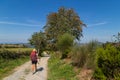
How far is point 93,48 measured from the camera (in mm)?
17500

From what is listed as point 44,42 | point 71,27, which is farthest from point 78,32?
point 44,42

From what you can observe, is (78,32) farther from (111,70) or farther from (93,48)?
(111,70)

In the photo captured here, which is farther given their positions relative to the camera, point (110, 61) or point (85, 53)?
point (85, 53)

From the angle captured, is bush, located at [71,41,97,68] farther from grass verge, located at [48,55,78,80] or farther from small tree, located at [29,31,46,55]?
small tree, located at [29,31,46,55]

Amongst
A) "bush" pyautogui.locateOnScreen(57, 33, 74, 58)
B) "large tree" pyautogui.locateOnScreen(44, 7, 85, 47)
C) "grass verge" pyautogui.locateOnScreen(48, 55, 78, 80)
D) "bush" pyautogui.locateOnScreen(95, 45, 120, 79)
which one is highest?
"large tree" pyautogui.locateOnScreen(44, 7, 85, 47)

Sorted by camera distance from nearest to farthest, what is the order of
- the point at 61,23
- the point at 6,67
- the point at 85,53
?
the point at 85,53 < the point at 6,67 < the point at 61,23

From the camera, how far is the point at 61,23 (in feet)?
189

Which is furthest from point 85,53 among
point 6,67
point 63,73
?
point 6,67

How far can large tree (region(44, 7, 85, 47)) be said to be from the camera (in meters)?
58.1

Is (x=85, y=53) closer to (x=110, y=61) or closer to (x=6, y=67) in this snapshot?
(x=110, y=61)

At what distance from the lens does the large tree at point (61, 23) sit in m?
58.1

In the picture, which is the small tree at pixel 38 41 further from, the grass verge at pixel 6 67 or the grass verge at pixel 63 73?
the grass verge at pixel 63 73

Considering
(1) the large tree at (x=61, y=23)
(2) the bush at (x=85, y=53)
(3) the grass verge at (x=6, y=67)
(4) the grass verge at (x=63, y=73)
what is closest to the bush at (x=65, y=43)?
(3) the grass verge at (x=6, y=67)

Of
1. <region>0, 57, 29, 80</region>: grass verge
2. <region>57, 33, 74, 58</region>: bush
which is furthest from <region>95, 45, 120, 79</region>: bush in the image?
<region>57, 33, 74, 58</region>: bush
